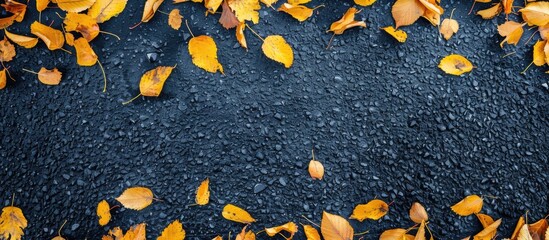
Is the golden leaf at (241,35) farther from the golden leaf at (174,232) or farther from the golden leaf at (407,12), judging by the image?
the golden leaf at (174,232)

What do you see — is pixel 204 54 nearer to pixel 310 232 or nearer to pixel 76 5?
pixel 76 5

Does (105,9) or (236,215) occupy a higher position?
(105,9)

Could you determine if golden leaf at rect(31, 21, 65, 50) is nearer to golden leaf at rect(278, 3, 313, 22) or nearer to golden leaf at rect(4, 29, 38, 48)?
golden leaf at rect(4, 29, 38, 48)

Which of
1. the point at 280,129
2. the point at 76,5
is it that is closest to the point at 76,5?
the point at 76,5

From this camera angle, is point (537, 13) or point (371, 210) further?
point (537, 13)

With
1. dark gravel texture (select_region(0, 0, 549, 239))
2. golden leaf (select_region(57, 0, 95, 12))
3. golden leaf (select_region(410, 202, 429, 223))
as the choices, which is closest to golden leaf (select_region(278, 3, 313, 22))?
dark gravel texture (select_region(0, 0, 549, 239))

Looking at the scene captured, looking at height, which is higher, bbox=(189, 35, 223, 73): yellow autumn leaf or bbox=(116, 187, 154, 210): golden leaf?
bbox=(189, 35, 223, 73): yellow autumn leaf
